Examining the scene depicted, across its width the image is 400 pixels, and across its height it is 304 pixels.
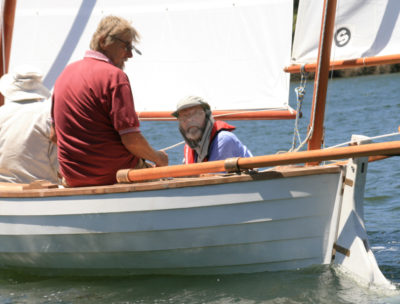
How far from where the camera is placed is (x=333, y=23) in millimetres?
5414

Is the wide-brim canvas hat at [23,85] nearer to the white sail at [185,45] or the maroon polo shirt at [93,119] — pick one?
the maroon polo shirt at [93,119]

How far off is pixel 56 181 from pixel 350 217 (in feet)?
6.60

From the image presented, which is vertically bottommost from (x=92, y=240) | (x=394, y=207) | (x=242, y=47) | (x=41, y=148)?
(x=394, y=207)

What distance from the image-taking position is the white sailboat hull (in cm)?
468

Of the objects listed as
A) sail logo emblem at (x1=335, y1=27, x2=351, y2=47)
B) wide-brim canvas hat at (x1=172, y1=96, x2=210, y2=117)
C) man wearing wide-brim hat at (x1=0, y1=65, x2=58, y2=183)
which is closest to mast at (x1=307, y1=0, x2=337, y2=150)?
sail logo emblem at (x1=335, y1=27, x2=351, y2=47)

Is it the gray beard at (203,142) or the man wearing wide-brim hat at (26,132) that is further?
the man wearing wide-brim hat at (26,132)

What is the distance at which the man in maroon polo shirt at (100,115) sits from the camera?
4602 millimetres

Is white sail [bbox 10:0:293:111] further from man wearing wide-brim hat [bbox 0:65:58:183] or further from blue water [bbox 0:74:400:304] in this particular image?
blue water [bbox 0:74:400:304]

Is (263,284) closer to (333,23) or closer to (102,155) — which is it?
(102,155)

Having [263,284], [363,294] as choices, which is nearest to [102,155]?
[263,284]

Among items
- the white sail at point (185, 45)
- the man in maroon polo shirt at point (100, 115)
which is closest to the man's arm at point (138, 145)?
the man in maroon polo shirt at point (100, 115)

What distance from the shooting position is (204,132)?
4.95 metres

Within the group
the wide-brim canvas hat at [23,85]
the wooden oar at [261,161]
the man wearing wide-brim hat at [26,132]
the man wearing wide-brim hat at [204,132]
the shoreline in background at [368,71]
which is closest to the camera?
the wooden oar at [261,161]

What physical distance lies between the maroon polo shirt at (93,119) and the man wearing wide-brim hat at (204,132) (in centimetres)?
36
